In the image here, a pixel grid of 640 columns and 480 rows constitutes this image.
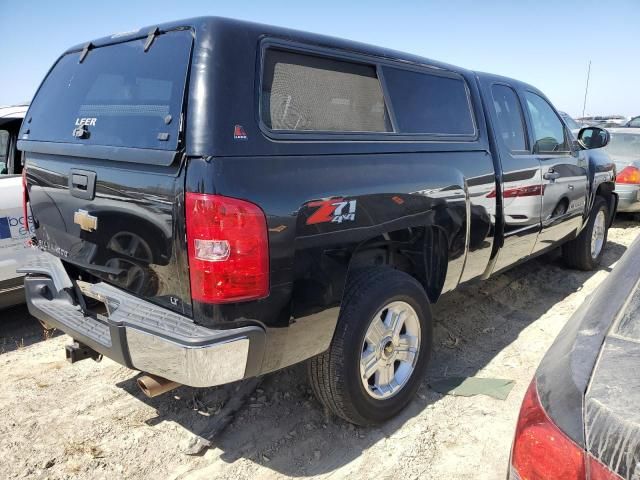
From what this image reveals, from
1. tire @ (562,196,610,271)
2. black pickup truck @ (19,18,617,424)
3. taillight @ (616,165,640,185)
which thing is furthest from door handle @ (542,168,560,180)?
taillight @ (616,165,640,185)

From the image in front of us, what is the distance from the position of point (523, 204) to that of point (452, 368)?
4.72 feet

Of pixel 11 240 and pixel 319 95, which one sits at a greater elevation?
pixel 319 95

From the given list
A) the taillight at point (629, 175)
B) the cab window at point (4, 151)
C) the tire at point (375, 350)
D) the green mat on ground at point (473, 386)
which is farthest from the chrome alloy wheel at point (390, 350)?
the taillight at point (629, 175)

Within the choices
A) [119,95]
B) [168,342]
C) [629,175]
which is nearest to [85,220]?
[119,95]

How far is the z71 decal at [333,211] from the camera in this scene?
2.26m

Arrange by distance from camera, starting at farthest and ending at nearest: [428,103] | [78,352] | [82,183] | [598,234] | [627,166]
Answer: [627,166] < [598,234] < [428,103] < [78,352] < [82,183]

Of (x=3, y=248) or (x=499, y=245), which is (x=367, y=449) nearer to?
(x=499, y=245)

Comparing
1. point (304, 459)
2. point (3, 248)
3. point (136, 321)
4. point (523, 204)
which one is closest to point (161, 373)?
point (136, 321)

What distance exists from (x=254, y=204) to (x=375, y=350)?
1.20 m

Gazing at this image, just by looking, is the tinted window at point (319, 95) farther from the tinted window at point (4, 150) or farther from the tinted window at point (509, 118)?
the tinted window at point (4, 150)

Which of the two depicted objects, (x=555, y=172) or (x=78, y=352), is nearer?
(x=78, y=352)

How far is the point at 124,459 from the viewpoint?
8.57 feet

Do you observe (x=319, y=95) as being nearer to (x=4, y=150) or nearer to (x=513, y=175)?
(x=513, y=175)

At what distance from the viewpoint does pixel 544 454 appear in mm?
1217
